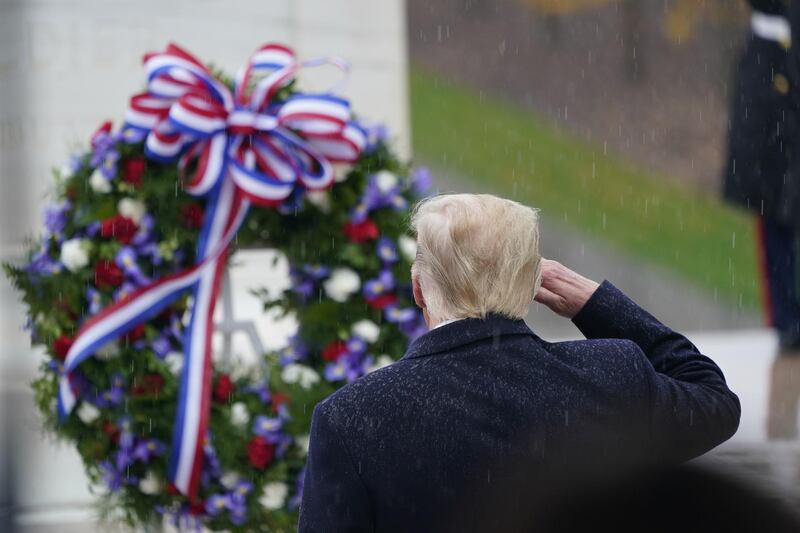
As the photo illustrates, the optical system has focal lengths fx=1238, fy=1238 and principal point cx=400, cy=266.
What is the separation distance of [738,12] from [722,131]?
1.02 metres

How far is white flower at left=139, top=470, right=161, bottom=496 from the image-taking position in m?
3.42

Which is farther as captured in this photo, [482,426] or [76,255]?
[76,255]

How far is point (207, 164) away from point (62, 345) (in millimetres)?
645

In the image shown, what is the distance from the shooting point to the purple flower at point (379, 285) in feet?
11.2

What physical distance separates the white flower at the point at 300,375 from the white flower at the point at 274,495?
0.28m

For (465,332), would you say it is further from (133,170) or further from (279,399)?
(133,170)

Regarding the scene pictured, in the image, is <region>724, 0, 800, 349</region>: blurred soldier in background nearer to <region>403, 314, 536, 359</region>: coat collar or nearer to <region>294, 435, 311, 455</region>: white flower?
<region>294, 435, 311, 455</region>: white flower

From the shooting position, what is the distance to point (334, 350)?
3.39 meters

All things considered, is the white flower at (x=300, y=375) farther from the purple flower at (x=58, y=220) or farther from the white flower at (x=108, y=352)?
the purple flower at (x=58, y=220)

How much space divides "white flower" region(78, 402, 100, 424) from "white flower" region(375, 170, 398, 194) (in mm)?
993

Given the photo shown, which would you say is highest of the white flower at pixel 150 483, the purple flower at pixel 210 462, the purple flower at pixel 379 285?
the purple flower at pixel 379 285

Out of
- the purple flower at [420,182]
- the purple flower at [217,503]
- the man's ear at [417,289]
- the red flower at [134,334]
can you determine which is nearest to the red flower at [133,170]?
the red flower at [134,334]

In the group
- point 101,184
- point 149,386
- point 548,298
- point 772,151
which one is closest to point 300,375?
point 149,386

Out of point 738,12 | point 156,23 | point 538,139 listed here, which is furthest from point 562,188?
point 156,23
